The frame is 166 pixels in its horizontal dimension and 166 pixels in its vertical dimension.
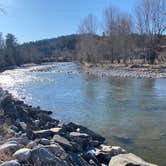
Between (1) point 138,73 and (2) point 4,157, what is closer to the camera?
(2) point 4,157

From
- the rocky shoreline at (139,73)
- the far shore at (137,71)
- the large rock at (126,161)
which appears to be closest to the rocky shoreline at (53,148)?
the large rock at (126,161)

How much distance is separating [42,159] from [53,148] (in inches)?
36.5

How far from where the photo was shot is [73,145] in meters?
7.70

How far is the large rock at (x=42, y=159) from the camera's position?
16.8ft

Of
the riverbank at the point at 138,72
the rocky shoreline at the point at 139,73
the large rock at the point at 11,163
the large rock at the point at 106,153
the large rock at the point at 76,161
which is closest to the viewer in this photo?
the large rock at the point at 11,163

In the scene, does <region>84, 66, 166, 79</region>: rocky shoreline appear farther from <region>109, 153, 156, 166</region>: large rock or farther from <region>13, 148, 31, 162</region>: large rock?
<region>13, 148, 31, 162</region>: large rock

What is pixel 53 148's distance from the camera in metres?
6.08

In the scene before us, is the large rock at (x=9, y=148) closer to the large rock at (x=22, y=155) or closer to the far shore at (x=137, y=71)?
the large rock at (x=22, y=155)

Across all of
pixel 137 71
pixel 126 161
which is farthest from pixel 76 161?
pixel 137 71

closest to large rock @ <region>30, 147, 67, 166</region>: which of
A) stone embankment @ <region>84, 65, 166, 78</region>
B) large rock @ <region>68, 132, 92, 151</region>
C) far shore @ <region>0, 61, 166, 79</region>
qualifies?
large rock @ <region>68, 132, 92, 151</region>

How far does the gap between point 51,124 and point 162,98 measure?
29.6ft

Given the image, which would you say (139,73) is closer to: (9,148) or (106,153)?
(106,153)

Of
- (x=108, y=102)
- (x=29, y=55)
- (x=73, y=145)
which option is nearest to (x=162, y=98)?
(x=108, y=102)

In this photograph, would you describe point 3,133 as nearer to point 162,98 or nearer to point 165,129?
point 165,129
